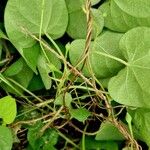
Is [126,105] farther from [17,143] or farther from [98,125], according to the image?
[17,143]

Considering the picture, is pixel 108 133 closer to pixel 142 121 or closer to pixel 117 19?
pixel 142 121

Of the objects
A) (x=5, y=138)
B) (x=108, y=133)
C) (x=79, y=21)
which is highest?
(x=79, y=21)

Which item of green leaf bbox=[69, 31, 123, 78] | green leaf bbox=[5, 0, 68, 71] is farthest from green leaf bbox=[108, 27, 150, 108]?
green leaf bbox=[5, 0, 68, 71]

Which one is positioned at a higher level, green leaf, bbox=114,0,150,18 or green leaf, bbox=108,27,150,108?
green leaf, bbox=114,0,150,18

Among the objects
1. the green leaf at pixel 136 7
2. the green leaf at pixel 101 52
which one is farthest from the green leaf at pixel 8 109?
the green leaf at pixel 136 7

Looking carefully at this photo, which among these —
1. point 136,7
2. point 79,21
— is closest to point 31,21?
point 79,21

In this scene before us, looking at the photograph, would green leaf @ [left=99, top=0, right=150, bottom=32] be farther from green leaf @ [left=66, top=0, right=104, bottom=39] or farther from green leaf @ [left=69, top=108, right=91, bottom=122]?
green leaf @ [left=69, top=108, right=91, bottom=122]
